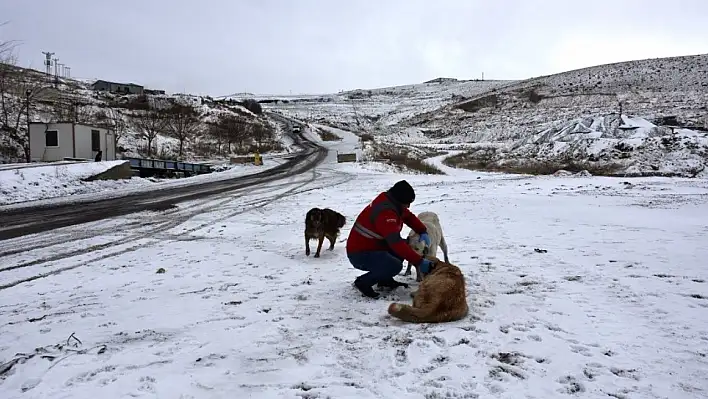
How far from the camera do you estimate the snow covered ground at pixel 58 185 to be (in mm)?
16266

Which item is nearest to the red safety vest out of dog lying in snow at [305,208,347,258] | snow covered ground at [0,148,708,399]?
snow covered ground at [0,148,708,399]

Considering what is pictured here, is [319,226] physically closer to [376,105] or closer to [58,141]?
[58,141]

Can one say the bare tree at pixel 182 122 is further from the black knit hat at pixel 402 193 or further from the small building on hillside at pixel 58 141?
the black knit hat at pixel 402 193

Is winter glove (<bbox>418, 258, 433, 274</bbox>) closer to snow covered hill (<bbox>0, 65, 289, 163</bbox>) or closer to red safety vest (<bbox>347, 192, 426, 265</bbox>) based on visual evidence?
red safety vest (<bbox>347, 192, 426, 265</bbox>)

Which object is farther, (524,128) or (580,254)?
(524,128)

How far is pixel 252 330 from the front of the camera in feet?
15.1

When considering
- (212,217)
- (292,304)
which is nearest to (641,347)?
(292,304)

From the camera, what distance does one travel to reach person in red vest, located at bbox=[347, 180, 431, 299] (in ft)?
17.7

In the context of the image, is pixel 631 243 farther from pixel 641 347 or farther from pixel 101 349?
pixel 101 349

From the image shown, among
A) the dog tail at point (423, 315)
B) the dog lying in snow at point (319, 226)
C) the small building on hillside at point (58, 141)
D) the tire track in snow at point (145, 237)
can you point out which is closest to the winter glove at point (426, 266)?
the dog tail at point (423, 315)

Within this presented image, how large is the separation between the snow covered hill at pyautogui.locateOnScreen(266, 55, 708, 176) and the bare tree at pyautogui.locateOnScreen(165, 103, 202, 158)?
26.9 metres

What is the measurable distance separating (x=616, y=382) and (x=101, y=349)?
425cm

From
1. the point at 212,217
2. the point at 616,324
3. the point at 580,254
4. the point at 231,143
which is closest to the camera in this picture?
the point at 616,324

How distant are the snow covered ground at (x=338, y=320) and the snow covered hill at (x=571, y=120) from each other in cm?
1966
